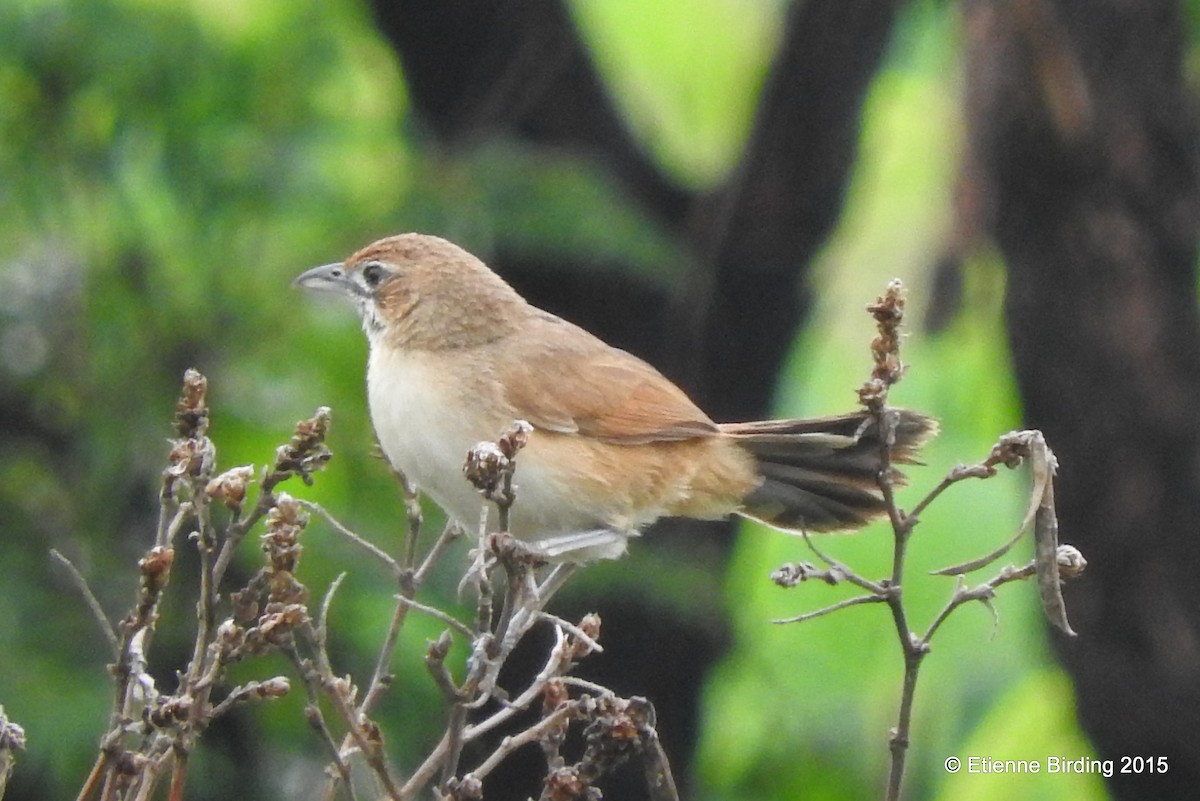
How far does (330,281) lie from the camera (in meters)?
4.87

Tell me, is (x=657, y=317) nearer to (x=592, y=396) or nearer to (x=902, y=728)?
(x=592, y=396)

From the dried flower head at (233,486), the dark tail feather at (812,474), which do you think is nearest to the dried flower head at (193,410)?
the dried flower head at (233,486)

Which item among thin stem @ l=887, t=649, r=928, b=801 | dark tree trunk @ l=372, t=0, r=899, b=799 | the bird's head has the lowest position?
thin stem @ l=887, t=649, r=928, b=801

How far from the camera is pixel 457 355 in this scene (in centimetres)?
448

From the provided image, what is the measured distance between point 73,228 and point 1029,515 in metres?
A: 5.25

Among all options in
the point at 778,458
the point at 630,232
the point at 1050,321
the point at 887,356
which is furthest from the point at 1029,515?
the point at 630,232

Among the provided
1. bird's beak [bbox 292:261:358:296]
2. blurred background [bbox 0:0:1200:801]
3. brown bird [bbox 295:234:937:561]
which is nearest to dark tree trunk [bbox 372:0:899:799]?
blurred background [bbox 0:0:1200:801]

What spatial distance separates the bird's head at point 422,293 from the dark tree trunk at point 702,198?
3.05 meters

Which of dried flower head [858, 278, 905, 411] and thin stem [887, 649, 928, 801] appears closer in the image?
thin stem [887, 649, 928, 801]

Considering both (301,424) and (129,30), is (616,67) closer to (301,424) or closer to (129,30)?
(129,30)

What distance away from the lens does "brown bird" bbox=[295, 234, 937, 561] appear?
4.16 m

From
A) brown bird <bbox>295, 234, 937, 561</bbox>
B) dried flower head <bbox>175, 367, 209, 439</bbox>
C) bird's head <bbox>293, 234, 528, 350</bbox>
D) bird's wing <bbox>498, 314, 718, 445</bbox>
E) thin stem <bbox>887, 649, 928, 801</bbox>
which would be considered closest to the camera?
thin stem <bbox>887, 649, 928, 801</bbox>

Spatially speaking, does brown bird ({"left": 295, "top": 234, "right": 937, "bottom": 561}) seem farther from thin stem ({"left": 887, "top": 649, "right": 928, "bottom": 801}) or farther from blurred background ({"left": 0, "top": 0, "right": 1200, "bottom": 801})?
blurred background ({"left": 0, "top": 0, "right": 1200, "bottom": 801})

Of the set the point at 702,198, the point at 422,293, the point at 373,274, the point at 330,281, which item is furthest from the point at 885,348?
the point at 702,198
